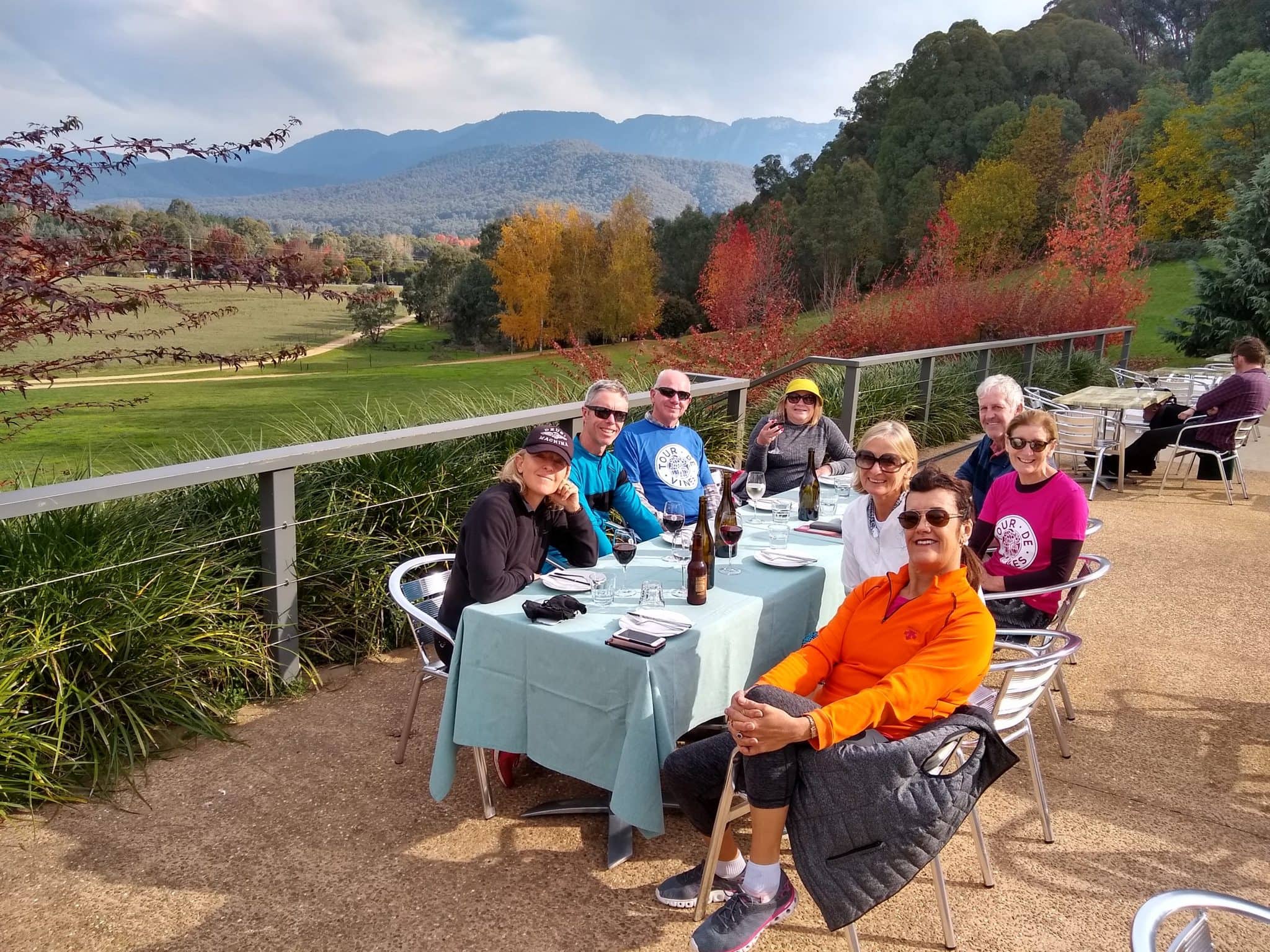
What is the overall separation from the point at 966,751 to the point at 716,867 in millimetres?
748

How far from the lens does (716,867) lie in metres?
2.36

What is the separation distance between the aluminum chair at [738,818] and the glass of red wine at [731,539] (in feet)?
Result: 3.14

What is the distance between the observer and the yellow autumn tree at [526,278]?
2153 inches

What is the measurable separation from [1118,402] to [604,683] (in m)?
7.16

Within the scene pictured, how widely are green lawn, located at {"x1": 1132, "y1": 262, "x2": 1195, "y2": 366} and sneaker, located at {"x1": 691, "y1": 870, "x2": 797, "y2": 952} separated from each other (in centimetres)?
2302

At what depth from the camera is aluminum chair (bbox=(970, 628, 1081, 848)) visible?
2393mm

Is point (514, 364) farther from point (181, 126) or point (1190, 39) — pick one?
point (1190, 39)

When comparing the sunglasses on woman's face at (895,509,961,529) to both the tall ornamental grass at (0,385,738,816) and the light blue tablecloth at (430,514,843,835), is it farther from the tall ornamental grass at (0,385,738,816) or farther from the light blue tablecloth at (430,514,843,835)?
the tall ornamental grass at (0,385,738,816)

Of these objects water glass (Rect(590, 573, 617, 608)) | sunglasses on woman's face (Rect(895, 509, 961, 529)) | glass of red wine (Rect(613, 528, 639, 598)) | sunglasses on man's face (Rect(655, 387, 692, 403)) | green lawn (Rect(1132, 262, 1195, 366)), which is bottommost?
water glass (Rect(590, 573, 617, 608))

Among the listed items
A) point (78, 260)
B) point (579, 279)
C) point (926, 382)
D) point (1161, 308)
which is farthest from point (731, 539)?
point (579, 279)

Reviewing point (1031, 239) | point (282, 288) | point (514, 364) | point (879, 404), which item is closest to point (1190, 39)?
point (1031, 239)

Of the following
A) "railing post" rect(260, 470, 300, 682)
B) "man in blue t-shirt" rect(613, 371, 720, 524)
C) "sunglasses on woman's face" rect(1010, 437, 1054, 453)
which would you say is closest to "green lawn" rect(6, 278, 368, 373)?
"railing post" rect(260, 470, 300, 682)

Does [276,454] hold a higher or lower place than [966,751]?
higher

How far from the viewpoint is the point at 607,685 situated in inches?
92.7
